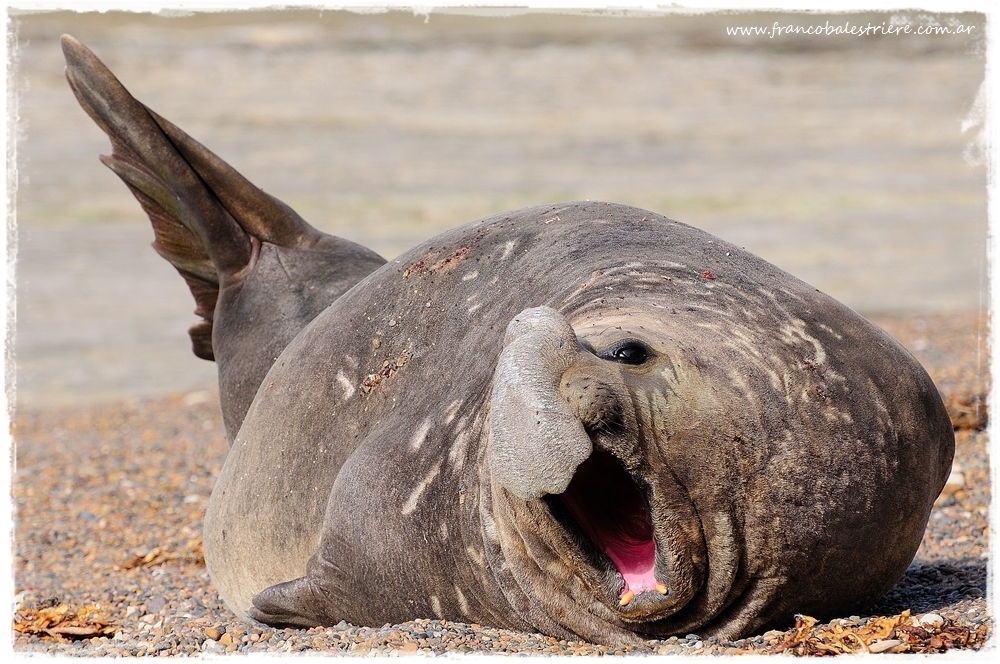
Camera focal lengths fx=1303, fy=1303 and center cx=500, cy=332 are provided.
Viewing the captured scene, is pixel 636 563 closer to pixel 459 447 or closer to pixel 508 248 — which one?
pixel 459 447

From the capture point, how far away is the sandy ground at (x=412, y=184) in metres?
5.18

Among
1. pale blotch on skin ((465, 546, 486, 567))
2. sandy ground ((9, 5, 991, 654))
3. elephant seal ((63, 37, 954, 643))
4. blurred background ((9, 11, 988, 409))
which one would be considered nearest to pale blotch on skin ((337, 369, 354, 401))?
elephant seal ((63, 37, 954, 643))

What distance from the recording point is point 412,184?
17.8 m

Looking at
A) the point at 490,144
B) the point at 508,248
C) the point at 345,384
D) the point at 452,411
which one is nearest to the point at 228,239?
→ the point at 345,384

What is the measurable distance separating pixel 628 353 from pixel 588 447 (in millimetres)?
322

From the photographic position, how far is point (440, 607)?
10.1 feet

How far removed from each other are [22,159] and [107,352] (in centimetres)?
712

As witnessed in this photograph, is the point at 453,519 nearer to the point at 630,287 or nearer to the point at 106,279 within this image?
the point at 630,287

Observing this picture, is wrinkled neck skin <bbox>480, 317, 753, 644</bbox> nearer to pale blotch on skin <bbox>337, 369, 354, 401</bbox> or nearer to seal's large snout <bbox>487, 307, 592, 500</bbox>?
seal's large snout <bbox>487, 307, 592, 500</bbox>

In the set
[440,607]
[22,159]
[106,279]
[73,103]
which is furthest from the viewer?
[73,103]

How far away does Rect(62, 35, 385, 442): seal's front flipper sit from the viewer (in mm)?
4719

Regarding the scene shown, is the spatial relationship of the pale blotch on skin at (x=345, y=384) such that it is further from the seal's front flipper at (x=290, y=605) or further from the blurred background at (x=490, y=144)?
the blurred background at (x=490, y=144)

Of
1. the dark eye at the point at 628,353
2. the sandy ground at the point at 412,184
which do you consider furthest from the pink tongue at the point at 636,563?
the dark eye at the point at 628,353

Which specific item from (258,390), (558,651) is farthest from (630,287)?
(258,390)
